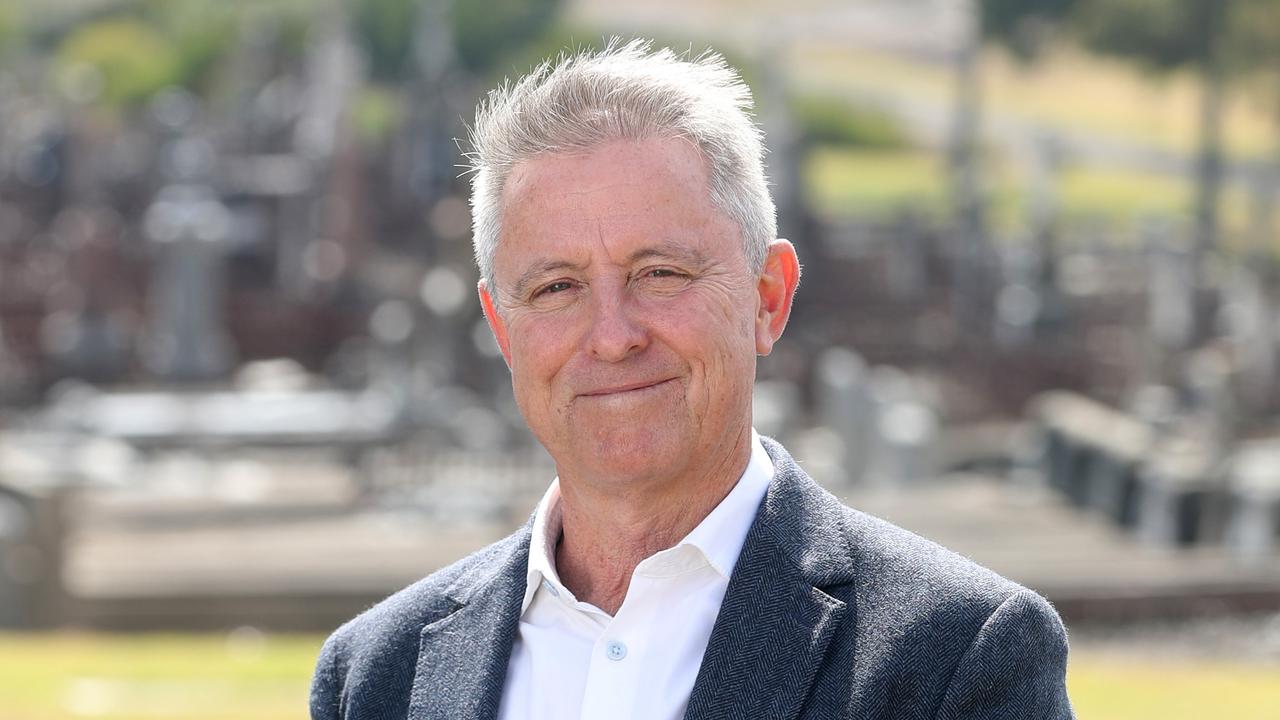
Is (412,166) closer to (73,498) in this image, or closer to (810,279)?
(810,279)

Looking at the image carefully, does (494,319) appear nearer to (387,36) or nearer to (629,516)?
(629,516)

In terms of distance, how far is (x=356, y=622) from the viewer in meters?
2.72

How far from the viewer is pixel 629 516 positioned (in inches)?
98.5

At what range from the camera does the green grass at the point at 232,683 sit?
9.14 meters

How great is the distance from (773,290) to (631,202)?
0.27 m

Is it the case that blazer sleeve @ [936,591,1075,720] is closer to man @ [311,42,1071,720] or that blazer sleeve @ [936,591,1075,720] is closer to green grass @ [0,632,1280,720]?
man @ [311,42,1071,720]

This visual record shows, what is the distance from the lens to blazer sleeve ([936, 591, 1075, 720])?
224 cm

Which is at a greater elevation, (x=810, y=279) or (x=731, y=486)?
(x=731, y=486)

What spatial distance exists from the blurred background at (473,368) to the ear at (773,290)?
1.42 feet

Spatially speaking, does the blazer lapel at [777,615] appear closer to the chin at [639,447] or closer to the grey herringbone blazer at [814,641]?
the grey herringbone blazer at [814,641]

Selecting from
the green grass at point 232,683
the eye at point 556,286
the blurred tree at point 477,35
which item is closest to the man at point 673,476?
the eye at point 556,286

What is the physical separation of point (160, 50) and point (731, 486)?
330 feet

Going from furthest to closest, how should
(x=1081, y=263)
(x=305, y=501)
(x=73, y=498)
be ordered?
(x=1081, y=263) → (x=305, y=501) → (x=73, y=498)

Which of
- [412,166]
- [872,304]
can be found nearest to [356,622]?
[872,304]
